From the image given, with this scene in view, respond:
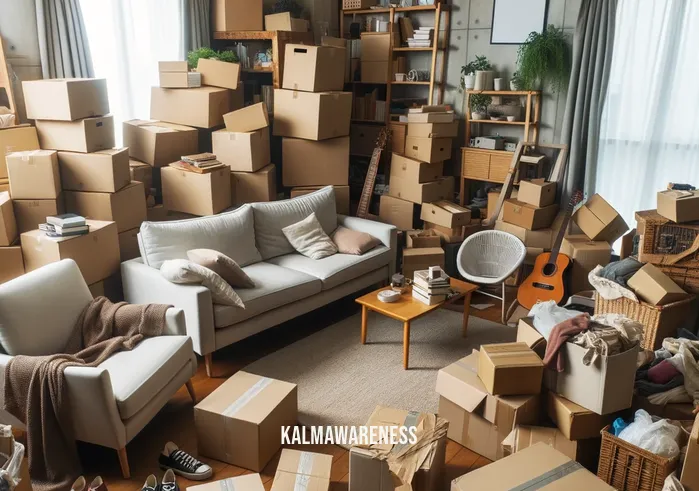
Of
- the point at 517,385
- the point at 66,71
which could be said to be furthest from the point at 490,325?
the point at 66,71

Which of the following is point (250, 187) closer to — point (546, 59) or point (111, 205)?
point (111, 205)

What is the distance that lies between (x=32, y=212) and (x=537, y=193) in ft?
12.0

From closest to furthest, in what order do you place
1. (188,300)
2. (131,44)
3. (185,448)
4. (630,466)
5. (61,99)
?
(630,466) < (185,448) < (188,300) < (61,99) < (131,44)

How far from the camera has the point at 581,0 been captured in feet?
15.3

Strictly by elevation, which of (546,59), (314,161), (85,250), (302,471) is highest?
(546,59)

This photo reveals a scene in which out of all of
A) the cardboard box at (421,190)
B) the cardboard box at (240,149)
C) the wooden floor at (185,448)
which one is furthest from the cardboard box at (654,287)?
the cardboard box at (240,149)

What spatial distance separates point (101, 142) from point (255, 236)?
1.21 m

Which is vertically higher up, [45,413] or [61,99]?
[61,99]

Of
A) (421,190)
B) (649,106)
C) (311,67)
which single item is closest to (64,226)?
(311,67)

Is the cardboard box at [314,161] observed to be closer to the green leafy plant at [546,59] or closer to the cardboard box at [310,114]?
the cardboard box at [310,114]

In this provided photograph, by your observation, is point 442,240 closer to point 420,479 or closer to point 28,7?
point 420,479

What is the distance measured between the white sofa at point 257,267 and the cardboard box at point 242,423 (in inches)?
24.0

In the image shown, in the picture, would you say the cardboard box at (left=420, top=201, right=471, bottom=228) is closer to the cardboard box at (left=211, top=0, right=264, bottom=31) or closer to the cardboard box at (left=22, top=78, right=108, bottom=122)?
the cardboard box at (left=211, top=0, right=264, bottom=31)

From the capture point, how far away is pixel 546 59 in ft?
15.6
